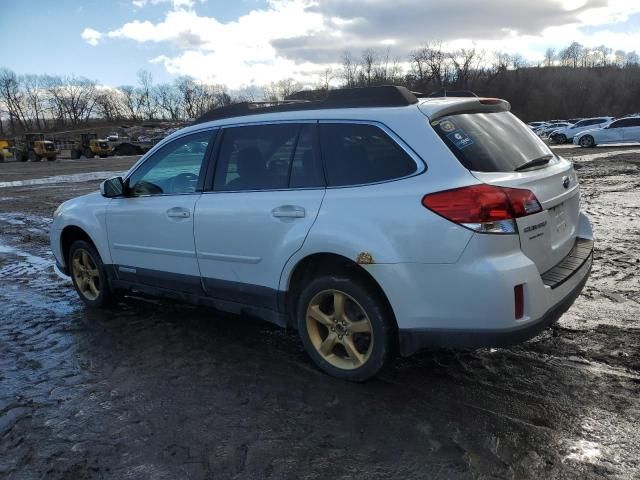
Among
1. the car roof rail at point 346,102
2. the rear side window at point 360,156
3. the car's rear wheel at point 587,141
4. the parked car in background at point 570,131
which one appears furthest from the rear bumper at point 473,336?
the parked car in background at point 570,131

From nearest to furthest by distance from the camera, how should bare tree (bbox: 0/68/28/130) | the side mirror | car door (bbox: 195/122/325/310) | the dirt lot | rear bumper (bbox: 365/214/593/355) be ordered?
1. the dirt lot
2. rear bumper (bbox: 365/214/593/355)
3. car door (bbox: 195/122/325/310)
4. the side mirror
5. bare tree (bbox: 0/68/28/130)

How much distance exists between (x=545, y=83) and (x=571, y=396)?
119862 millimetres

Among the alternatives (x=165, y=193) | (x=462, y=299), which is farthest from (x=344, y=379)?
(x=165, y=193)

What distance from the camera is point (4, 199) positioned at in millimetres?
16469

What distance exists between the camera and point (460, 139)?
325 cm

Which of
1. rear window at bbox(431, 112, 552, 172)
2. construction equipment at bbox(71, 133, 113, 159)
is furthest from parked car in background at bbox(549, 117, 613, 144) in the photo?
rear window at bbox(431, 112, 552, 172)

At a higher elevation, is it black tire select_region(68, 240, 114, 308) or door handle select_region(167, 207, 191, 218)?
door handle select_region(167, 207, 191, 218)

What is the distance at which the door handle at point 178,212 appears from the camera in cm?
426

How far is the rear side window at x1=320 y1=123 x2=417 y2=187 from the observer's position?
129 inches

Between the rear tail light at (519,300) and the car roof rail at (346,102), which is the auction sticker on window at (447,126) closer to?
the car roof rail at (346,102)

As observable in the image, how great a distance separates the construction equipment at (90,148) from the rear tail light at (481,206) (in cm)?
4914

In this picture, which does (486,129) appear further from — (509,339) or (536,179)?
(509,339)

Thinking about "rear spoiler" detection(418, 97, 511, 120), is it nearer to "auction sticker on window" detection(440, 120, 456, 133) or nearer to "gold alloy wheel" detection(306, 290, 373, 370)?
"auction sticker on window" detection(440, 120, 456, 133)

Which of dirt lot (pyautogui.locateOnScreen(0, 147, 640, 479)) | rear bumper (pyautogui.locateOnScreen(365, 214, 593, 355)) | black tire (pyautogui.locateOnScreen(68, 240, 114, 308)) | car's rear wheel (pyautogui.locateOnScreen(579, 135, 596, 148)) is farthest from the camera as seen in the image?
car's rear wheel (pyautogui.locateOnScreen(579, 135, 596, 148))
